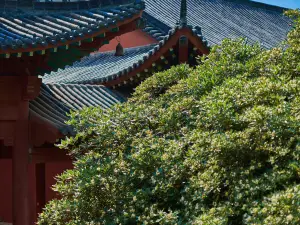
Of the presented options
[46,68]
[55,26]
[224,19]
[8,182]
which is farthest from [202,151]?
[224,19]

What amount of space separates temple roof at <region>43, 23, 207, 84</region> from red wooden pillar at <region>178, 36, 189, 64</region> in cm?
16

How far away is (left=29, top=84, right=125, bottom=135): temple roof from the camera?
29.0 ft

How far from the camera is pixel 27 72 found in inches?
329

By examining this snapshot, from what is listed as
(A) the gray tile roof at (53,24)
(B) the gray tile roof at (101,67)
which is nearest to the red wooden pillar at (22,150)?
(A) the gray tile roof at (53,24)

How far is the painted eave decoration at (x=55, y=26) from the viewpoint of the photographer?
7770 mm

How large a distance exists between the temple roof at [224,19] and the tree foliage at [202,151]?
8.74 m

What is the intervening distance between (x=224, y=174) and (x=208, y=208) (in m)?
0.24

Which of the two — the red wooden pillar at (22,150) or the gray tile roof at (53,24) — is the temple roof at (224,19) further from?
the red wooden pillar at (22,150)

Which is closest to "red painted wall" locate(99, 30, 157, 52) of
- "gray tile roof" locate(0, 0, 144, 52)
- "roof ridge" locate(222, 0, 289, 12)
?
"gray tile roof" locate(0, 0, 144, 52)

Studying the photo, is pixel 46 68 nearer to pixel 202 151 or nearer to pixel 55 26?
pixel 55 26

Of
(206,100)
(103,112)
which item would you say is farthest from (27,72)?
(206,100)

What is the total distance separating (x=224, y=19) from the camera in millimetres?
19094

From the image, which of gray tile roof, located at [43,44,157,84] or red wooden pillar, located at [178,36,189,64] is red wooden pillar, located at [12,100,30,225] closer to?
gray tile roof, located at [43,44,157,84]

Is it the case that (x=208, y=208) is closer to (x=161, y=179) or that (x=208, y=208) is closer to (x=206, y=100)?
(x=161, y=179)
